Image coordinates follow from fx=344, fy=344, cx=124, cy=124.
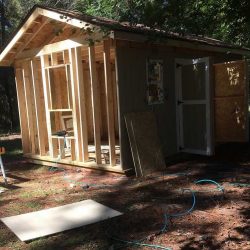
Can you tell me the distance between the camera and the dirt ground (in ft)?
13.5

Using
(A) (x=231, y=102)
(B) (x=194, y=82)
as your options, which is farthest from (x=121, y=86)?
(A) (x=231, y=102)

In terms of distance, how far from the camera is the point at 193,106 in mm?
8430

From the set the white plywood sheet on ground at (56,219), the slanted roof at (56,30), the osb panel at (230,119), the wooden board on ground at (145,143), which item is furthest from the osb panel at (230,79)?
the white plywood sheet on ground at (56,219)

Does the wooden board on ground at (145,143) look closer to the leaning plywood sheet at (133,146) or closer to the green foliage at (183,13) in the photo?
the leaning plywood sheet at (133,146)

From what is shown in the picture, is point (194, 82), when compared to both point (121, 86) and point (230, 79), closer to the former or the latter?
point (230, 79)

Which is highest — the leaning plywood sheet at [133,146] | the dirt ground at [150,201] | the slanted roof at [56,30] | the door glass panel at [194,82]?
the slanted roof at [56,30]

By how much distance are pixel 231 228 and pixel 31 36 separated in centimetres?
667

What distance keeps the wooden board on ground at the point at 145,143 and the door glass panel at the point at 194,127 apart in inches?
49.5

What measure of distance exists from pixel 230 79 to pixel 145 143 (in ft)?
Result: 11.0

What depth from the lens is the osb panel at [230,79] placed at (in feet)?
29.4

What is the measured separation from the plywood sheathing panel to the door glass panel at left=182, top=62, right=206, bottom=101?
132cm

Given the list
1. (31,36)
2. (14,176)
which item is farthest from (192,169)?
(31,36)

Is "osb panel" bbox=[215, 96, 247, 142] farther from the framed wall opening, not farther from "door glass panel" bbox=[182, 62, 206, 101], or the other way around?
the framed wall opening

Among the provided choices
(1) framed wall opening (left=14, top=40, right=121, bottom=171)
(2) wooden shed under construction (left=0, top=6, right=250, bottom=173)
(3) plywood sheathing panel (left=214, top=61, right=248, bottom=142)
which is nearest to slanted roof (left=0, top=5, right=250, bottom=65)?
(2) wooden shed under construction (left=0, top=6, right=250, bottom=173)
